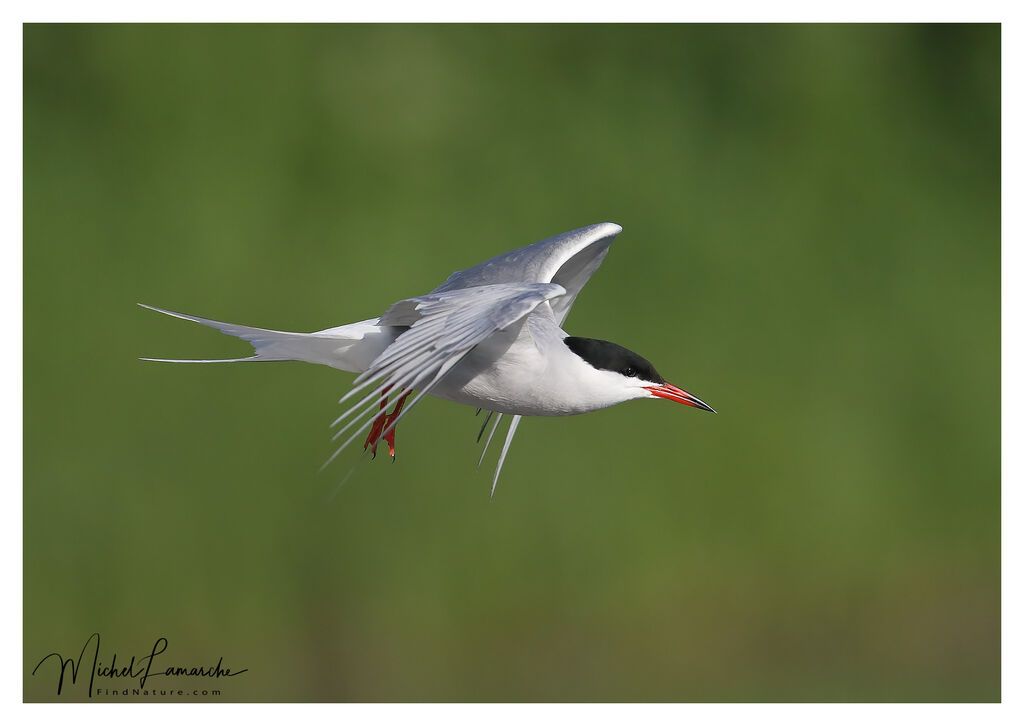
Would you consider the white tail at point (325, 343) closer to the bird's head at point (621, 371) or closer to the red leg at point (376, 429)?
the red leg at point (376, 429)

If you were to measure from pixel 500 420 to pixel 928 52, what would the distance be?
4137 mm

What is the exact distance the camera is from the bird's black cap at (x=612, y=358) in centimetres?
236

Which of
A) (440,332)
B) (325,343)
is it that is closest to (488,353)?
(440,332)

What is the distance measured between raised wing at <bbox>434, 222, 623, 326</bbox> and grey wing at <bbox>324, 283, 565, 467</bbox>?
0.33 metres

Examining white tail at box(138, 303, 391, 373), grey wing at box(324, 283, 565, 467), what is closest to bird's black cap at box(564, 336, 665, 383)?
grey wing at box(324, 283, 565, 467)

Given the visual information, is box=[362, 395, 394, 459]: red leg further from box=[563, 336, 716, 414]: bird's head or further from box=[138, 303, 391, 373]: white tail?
box=[563, 336, 716, 414]: bird's head

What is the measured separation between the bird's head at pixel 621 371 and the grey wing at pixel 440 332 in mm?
223

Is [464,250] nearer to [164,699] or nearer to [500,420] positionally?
[500,420]

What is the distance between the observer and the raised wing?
2.70 meters

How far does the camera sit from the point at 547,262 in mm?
2738

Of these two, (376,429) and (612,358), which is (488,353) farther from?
(376,429)

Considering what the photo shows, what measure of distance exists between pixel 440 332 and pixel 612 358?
0.48 metres

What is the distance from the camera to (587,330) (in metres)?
4.45

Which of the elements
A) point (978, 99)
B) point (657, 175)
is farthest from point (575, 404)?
point (978, 99)
